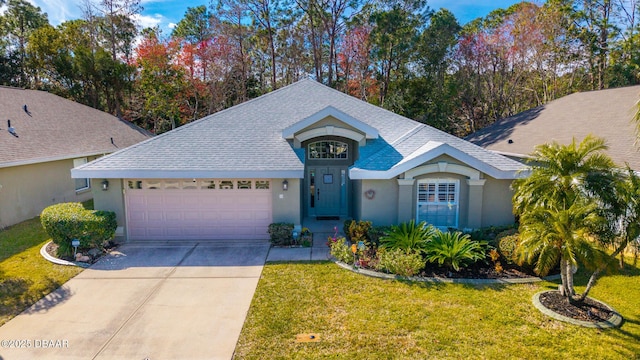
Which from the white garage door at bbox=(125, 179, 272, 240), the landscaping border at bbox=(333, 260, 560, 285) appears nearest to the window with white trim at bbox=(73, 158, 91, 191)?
the white garage door at bbox=(125, 179, 272, 240)

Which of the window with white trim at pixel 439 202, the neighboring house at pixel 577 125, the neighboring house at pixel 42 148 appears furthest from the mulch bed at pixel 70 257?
the neighboring house at pixel 577 125

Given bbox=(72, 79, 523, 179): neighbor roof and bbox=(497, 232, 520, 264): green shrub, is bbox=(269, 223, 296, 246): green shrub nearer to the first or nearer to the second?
bbox=(72, 79, 523, 179): neighbor roof

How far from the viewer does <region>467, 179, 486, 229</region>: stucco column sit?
1205 cm

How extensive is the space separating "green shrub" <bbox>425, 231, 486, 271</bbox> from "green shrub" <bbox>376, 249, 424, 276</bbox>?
0.46 m

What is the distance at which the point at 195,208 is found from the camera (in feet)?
41.1

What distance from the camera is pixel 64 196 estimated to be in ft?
56.7

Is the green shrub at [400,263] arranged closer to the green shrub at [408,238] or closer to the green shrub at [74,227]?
the green shrub at [408,238]

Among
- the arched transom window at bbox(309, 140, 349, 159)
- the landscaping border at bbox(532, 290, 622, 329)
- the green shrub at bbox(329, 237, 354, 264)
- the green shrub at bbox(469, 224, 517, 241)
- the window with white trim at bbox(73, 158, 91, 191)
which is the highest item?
the arched transom window at bbox(309, 140, 349, 159)

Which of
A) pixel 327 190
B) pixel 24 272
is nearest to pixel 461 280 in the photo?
pixel 327 190

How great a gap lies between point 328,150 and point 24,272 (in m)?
Result: 10.7

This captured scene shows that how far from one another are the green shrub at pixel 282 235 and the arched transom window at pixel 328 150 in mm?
4065

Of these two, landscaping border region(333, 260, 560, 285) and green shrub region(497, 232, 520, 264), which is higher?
green shrub region(497, 232, 520, 264)

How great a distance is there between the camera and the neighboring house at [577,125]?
1301cm

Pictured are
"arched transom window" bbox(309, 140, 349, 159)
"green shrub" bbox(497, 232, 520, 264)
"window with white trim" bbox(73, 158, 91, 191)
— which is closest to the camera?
"green shrub" bbox(497, 232, 520, 264)
